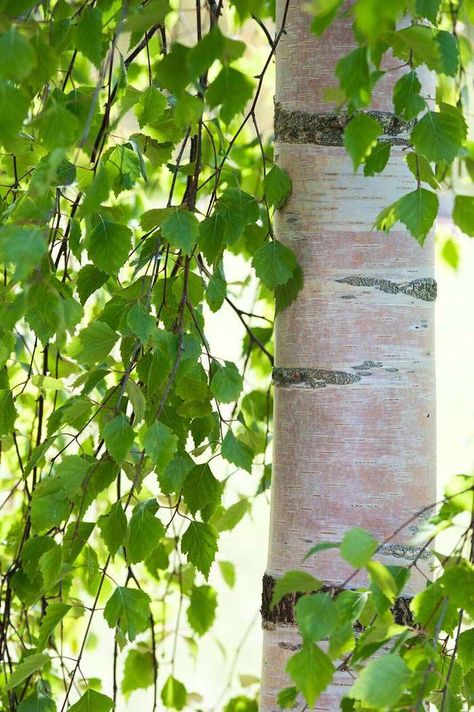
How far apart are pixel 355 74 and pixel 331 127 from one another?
258 mm

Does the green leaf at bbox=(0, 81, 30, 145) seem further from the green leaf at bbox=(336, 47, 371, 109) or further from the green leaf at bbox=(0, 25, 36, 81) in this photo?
the green leaf at bbox=(336, 47, 371, 109)

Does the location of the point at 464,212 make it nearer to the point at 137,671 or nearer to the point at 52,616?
the point at 52,616

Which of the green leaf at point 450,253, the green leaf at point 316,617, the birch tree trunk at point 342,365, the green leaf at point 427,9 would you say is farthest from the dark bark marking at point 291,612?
the green leaf at point 450,253

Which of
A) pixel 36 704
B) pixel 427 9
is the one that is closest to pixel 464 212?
pixel 427 9

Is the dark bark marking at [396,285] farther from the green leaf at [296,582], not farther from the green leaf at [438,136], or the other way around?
the green leaf at [296,582]

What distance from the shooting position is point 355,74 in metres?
0.48

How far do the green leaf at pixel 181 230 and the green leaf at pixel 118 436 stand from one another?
5.1 inches

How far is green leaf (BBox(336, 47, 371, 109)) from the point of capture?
1.57ft

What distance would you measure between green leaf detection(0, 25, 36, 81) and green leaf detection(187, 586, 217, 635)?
26.7 inches

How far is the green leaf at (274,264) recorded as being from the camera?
0.71 metres

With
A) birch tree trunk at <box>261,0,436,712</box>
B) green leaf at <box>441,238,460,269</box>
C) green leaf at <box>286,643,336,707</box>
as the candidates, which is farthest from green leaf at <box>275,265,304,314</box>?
green leaf at <box>441,238,460,269</box>

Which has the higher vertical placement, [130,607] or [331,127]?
[331,127]

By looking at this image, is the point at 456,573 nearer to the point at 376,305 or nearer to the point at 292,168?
the point at 376,305

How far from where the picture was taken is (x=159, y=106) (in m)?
0.75
